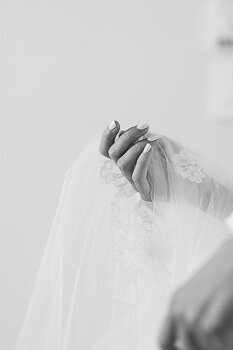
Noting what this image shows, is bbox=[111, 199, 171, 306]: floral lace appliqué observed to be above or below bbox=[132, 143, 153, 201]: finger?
below

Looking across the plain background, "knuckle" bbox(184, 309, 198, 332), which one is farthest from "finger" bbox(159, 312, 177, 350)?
the plain background

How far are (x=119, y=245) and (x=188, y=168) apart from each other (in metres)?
0.18

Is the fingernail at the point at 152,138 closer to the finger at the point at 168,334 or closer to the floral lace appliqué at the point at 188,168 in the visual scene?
the floral lace appliqué at the point at 188,168

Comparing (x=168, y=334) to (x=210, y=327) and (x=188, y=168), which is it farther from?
(x=188, y=168)

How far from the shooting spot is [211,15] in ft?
5.71

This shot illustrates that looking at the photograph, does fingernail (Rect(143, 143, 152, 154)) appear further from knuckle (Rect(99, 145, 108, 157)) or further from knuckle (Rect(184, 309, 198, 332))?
knuckle (Rect(184, 309, 198, 332))

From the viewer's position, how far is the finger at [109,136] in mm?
1131

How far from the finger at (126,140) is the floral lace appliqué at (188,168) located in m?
0.09

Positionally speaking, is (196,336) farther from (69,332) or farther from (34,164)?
(34,164)

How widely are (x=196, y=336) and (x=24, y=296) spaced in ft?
4.79

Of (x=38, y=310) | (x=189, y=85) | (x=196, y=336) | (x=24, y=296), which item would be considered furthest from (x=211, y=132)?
(x=196, y=336)

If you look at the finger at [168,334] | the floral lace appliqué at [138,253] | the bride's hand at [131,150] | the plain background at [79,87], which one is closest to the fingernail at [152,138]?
the bride's hand at [131,150]

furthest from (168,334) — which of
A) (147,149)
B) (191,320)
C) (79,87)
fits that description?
(79,87)

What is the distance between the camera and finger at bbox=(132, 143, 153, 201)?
Answer: 109cm
